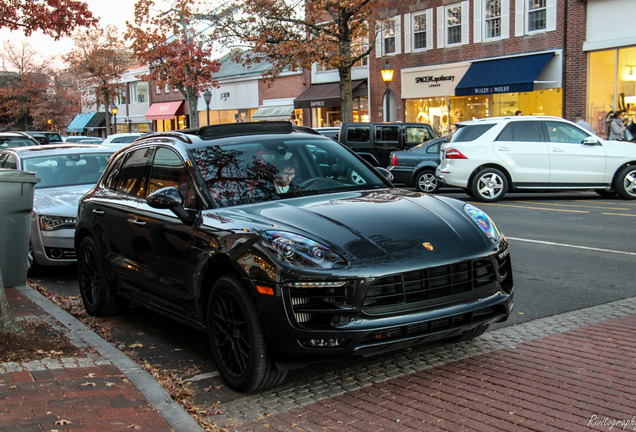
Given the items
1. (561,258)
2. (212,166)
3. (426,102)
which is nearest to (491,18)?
(426,102)

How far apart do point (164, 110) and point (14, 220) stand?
53661 millimetres

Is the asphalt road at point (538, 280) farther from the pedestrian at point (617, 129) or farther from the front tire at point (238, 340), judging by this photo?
the pedestrian at point (617, 129)

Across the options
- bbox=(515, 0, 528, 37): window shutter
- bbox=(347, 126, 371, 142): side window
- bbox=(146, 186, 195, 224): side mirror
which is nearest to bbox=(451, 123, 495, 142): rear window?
→ bbox=(347, 126, 371, 142): side window

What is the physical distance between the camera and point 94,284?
6762mm

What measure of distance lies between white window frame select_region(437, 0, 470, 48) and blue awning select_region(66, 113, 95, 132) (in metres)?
51.8

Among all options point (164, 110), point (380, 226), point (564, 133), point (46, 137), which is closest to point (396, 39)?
point (46, 137)

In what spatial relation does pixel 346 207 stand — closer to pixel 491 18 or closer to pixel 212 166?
pixel 212 166

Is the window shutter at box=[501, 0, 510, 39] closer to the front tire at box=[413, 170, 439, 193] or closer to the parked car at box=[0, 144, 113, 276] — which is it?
the front tire at box=[413, 170, 439, 193]

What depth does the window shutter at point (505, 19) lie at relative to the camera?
91.9 feet

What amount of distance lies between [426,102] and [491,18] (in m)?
5.19

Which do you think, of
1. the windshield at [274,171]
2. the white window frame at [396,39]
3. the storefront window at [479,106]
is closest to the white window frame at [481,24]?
the storefront window at [479,106]

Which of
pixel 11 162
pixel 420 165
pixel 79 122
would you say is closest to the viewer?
pixel 11 162

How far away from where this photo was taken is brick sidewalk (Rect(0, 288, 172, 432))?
384 centimetres

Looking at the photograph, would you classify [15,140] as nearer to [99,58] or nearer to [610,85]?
[610,85]
